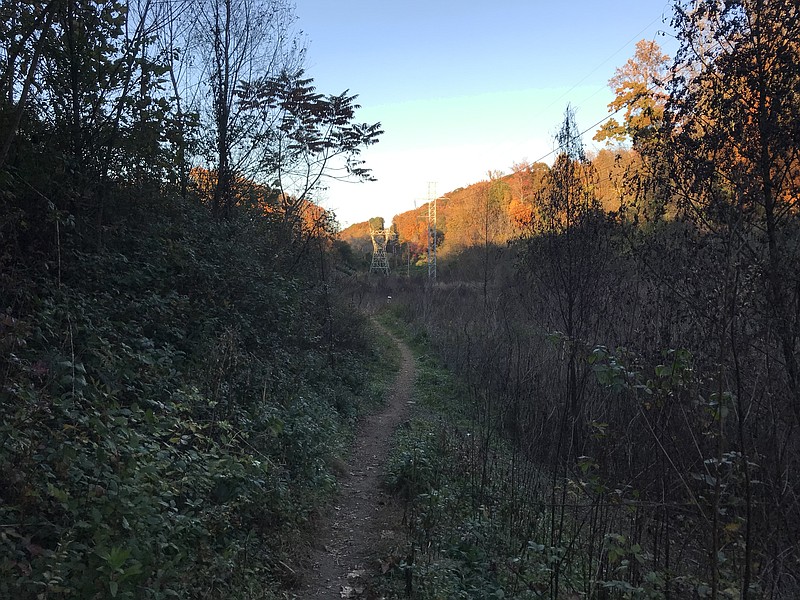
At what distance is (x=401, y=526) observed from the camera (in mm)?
5574

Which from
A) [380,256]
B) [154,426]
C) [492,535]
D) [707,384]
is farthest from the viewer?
[380,256]

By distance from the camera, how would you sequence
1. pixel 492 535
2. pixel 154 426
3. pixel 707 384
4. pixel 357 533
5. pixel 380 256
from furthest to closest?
pixel 380 256, pixel 357 533, pixel 492 535, pixel 707 384, pixel 154 426

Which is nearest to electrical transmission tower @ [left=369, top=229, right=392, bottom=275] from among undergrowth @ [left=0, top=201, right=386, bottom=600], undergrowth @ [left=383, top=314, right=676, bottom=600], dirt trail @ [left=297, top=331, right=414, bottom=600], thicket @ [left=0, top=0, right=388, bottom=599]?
thicket @ [left=0, top=0, right=388, bottom=599]

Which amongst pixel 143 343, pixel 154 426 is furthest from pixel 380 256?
pixel 154 426

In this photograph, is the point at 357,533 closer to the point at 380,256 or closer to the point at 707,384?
the point at 707,384

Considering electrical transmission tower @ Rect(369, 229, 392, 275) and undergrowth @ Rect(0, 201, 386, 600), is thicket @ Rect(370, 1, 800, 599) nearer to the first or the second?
undergrowth @ Rect(0, 201, 386, 600)

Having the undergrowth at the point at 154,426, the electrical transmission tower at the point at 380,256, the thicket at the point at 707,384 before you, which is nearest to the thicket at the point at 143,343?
the undergrowth at the point at 154,426

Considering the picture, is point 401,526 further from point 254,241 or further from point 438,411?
point 254,241

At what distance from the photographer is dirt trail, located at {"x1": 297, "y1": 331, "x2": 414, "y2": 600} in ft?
14.4

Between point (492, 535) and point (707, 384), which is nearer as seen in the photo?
point (707, 384)

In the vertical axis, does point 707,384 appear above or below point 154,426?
above

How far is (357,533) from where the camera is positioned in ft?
18.0

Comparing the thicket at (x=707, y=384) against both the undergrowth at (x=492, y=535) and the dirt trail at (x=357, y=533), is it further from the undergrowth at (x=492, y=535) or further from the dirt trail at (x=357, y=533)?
the dirt trail at (x=357, y=533)

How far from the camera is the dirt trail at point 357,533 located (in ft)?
14.4
